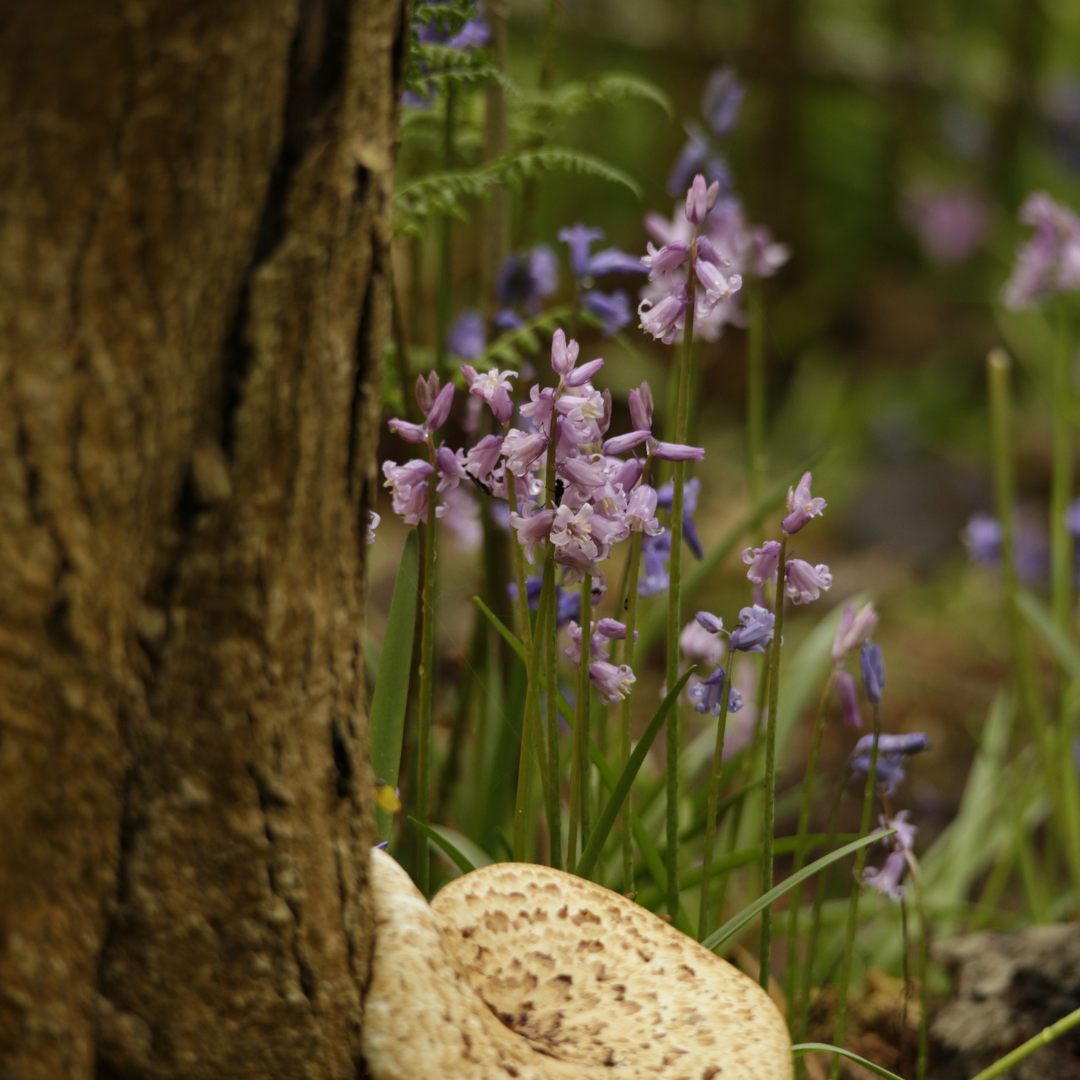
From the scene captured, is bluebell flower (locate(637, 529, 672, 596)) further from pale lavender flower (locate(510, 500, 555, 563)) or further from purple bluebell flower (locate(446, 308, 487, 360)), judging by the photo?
purple bluebell flower (locate(446, 308, 487, 360))

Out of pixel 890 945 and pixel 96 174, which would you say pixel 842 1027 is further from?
pixel 96 174

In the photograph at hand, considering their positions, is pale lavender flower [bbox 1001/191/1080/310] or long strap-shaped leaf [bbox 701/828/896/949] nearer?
long strap-shaped leaf [bbox 701/828/896/949]

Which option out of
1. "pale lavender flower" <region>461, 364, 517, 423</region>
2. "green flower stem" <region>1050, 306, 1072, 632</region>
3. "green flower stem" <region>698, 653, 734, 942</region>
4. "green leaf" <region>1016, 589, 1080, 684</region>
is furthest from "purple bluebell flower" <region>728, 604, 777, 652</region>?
"green flower stem" <region>1050, 306, 1072, 632</region>

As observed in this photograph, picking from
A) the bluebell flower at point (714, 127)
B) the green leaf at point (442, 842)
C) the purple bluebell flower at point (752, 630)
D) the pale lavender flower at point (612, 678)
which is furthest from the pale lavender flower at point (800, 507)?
the bluebell flower at point (714, 127)

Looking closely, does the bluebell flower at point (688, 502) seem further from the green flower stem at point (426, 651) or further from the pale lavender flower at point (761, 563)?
the green flower stem at point (426, 651)

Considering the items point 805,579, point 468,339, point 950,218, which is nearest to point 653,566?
point 805,579

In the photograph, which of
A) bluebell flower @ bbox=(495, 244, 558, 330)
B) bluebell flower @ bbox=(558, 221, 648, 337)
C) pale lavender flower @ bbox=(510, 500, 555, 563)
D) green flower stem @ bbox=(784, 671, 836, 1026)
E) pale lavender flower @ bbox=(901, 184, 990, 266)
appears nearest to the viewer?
pale lavender flower @ bbox=(510, 500, 555, 563)
